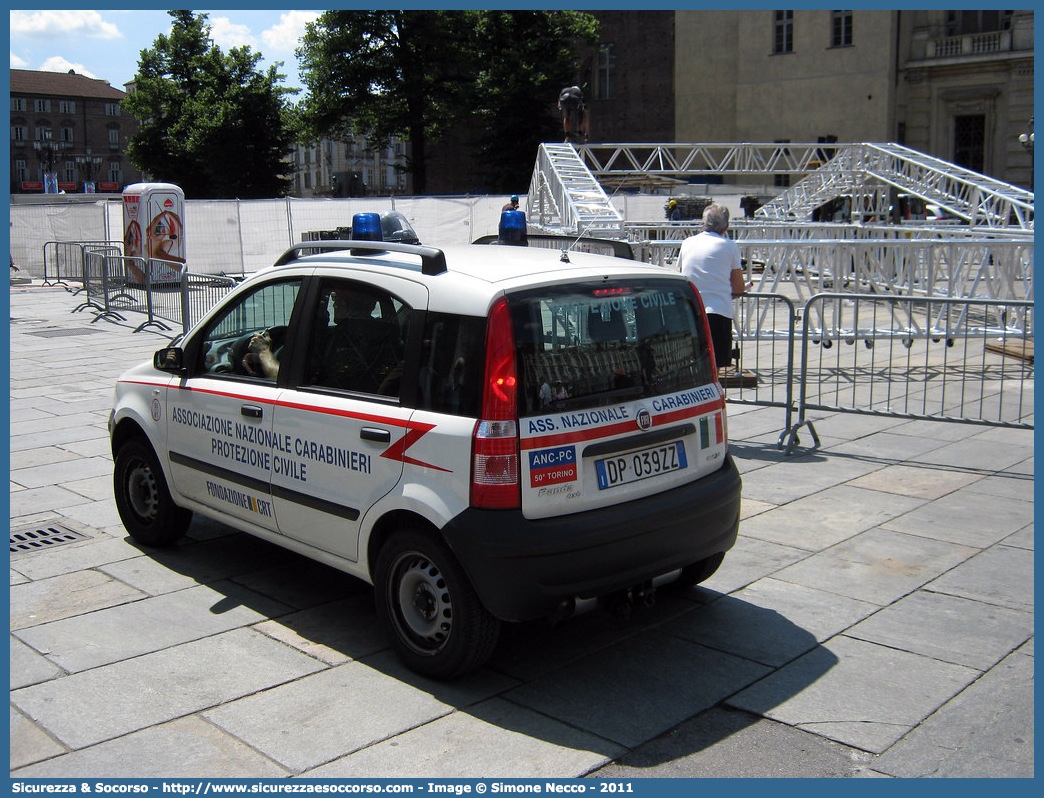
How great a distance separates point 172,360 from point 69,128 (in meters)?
128

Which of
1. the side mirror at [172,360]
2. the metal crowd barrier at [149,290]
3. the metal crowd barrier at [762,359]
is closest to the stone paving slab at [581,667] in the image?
the side mirror at [172,360]

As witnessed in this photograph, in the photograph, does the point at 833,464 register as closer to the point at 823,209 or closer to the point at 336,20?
the point at 823,209

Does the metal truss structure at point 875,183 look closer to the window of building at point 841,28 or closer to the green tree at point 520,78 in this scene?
the window of building at point 841,28

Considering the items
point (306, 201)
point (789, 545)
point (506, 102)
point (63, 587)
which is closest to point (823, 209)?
point (306, 201)

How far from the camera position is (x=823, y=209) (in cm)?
3209

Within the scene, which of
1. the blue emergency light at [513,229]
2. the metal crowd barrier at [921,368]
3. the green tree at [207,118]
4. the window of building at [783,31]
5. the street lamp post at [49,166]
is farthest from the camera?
the street lamp post at [49,166]

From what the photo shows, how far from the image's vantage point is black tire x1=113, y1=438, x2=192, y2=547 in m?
6.12

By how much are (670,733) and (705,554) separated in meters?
1.00

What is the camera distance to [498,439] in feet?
13.7

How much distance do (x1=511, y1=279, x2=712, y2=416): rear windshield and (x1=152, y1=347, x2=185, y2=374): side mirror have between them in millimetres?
2421

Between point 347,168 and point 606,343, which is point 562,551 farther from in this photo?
point 347,168

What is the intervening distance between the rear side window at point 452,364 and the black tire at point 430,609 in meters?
0.57

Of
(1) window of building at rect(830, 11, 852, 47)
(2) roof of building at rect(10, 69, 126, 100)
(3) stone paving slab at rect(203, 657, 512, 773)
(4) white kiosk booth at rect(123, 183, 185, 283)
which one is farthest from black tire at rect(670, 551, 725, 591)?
(2) roof of building at rect(10, 69, 126, 100)

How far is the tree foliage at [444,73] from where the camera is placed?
52.0 metres
